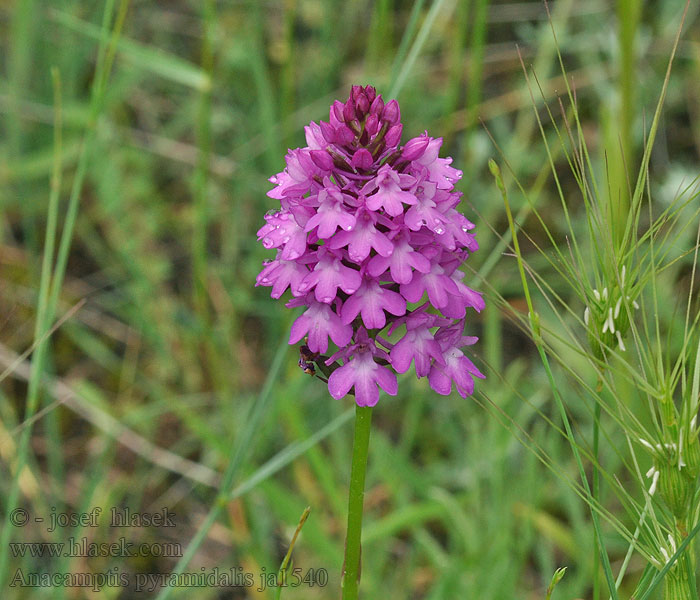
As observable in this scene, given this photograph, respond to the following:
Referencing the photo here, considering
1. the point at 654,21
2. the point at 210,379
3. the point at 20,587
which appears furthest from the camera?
the point at 654,21

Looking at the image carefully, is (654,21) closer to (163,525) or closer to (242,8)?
(242,8)

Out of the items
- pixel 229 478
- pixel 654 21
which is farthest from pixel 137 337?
pixel 654 21

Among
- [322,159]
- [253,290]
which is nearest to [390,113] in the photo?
[322,159]

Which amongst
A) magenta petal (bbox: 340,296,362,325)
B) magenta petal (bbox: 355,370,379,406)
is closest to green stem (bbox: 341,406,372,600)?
magenta petal (bbox: 355,370,379,406)

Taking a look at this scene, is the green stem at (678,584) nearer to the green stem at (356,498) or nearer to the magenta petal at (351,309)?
the green stem at (356,498)

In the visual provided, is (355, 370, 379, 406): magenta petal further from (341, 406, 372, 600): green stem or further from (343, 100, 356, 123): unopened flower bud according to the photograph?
(343, 100, 356, 123): unopened flower bud

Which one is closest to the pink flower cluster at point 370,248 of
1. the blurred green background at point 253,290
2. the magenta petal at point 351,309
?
the magenta petal at point 351,309
